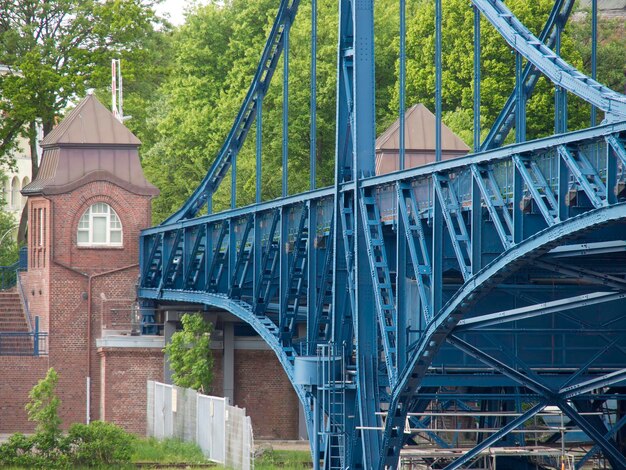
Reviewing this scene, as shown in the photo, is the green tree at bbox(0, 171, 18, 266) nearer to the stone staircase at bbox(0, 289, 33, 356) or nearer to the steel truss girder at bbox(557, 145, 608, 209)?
the stone staircase at bbox(0, 289, 33, 356)

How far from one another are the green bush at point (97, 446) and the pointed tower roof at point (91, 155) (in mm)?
11491

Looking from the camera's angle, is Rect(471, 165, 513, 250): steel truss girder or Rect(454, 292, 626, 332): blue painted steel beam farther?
Rect(454, 292, 626, 332): blue painted steel beam

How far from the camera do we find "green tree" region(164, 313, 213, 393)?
46344 mm

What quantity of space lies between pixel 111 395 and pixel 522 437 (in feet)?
45.0

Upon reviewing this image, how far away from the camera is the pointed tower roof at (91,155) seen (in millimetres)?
50625

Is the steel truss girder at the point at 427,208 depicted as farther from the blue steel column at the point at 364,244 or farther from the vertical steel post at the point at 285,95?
the vertical steel post at the point at 285,95

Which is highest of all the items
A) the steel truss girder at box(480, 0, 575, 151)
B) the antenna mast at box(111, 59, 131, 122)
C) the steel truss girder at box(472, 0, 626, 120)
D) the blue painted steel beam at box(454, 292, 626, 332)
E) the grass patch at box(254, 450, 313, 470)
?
the antenna mast at box(111, 59, 131, 122)

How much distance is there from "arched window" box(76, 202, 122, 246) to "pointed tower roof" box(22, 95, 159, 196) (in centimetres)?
87

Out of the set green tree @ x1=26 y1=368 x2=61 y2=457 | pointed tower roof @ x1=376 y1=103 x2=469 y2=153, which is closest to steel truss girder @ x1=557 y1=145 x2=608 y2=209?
green tree @ x1=26 y1=368 x2=61 y2=457

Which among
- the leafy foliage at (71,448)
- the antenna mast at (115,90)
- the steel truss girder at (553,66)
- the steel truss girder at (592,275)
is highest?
the antenna mast at (115,90)

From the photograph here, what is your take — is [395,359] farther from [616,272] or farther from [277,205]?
[277,205]

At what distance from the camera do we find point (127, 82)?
67.8 m

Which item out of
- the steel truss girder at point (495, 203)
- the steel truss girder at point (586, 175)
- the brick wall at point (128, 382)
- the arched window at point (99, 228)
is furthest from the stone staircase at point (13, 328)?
the steel truss girder at point (586, 175)

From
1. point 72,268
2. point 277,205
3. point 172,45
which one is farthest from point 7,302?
point 172,45
